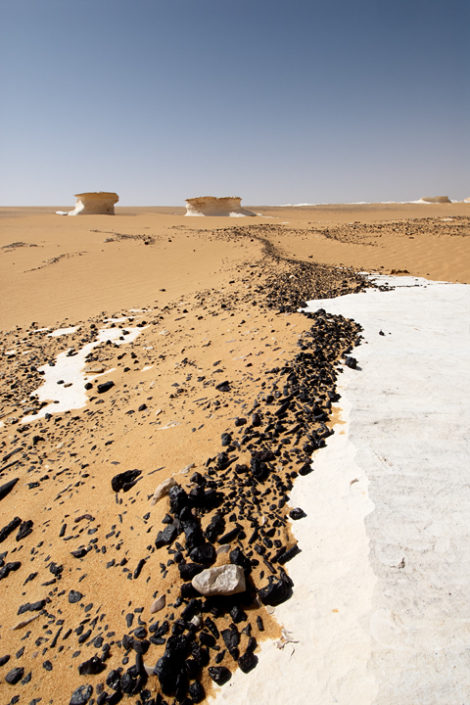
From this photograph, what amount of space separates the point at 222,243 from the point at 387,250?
18.6 ft

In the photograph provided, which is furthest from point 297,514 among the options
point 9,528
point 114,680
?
point 9,528

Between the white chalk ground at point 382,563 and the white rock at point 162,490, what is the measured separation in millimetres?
854

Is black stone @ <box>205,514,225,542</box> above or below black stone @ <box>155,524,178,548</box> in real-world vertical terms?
above

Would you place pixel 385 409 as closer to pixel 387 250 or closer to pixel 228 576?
pixel 228 576

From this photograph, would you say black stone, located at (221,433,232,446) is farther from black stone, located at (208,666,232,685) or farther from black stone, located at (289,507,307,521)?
black stone, located at (208,666,232,685)

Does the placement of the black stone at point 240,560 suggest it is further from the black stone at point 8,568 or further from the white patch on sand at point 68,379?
the white patch on sand at point 68,379

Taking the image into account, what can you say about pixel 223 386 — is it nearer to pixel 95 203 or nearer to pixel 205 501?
pixel 205 501

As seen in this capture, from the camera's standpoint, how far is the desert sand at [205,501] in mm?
1738

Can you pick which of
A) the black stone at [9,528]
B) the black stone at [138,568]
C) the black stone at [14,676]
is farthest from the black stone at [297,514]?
the black stone at [9,528]

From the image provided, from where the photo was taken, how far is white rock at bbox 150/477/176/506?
8.57 feet

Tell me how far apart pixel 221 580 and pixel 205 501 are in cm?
55

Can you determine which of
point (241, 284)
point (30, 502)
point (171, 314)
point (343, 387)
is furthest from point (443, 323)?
point (30, 502)

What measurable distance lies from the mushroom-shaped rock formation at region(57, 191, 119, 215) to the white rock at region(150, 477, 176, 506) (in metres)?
34.9

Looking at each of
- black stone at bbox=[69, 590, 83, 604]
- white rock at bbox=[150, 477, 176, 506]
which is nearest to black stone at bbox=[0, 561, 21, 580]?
black stone at bbox=[69, 590, 83, 604]
